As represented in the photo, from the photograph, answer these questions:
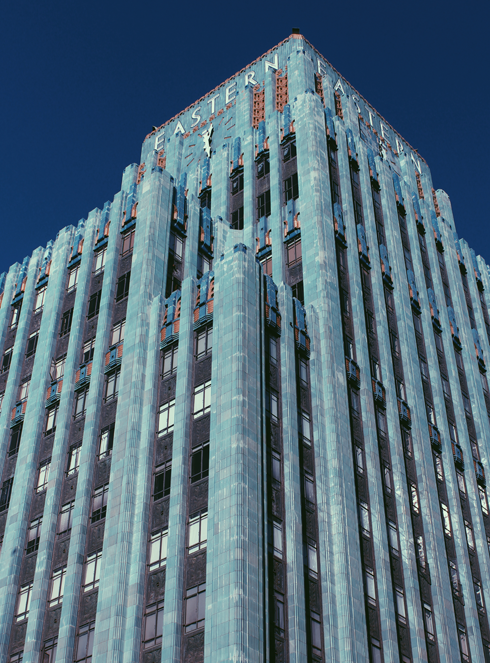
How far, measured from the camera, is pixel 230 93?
102 meters

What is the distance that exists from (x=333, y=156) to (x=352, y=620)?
49148 mm

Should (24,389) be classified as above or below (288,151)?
below

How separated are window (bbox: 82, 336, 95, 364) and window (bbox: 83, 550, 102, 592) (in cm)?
1852

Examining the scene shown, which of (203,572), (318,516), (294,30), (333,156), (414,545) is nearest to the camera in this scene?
(203,572)

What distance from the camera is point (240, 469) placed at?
170 feet

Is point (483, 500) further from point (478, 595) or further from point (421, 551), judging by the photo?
point (421, 551)

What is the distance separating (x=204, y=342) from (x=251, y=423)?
30.9 feet

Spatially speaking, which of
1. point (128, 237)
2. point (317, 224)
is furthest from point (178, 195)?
point (317, 224)

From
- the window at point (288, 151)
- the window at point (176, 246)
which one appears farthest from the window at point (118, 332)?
the window at point (288, 151)

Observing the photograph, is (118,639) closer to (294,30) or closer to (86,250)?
(86,250)

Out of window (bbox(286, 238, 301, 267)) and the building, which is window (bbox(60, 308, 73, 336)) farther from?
window (bbox(286, 238, 301, 267))

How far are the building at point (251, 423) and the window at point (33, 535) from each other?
0.25 m

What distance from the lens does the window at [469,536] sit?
69.4 meters

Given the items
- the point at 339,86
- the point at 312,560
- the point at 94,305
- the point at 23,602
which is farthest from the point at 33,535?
the point at 339,86
